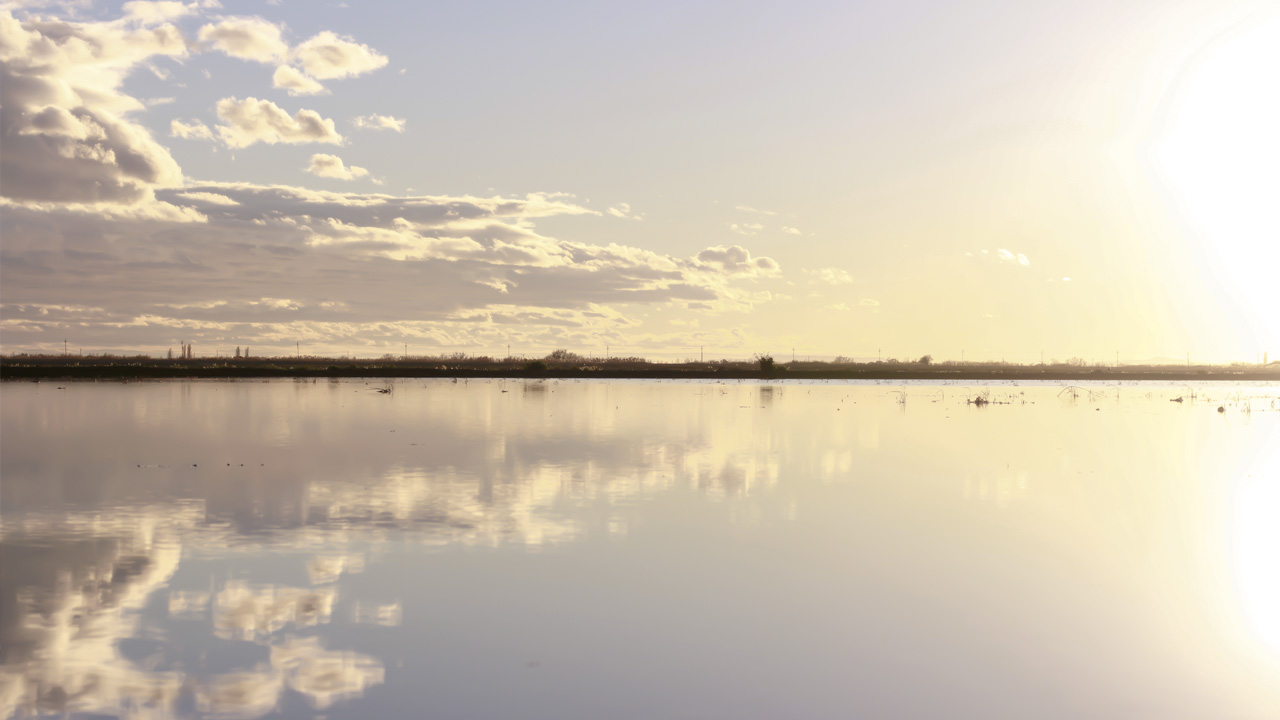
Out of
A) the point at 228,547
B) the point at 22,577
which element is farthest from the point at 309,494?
the point at 22,577

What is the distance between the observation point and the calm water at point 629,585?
33.6 feet

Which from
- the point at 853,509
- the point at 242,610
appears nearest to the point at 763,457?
the point at 853,509

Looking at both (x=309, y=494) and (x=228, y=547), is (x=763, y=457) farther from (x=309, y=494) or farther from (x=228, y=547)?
(x=228, y=547)

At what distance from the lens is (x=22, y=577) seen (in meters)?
14.5

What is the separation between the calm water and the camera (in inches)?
403

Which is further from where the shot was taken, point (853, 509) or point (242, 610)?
point (853, 509)

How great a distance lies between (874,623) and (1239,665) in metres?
4.76

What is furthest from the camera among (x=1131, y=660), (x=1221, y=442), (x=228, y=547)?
(x=1221, y=442)

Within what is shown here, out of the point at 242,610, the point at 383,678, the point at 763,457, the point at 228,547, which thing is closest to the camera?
the point at 383,678

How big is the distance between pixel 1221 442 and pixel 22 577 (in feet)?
159

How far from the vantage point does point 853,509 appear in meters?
22.4

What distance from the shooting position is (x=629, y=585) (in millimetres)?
14719

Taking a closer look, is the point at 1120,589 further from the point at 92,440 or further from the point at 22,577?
the point at 92,440

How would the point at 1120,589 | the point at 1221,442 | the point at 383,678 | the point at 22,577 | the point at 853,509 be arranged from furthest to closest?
the point at 1221,442 → the point at 853,509 → the point at 1120,589 → the point at 22,577 → the point at 383,678
